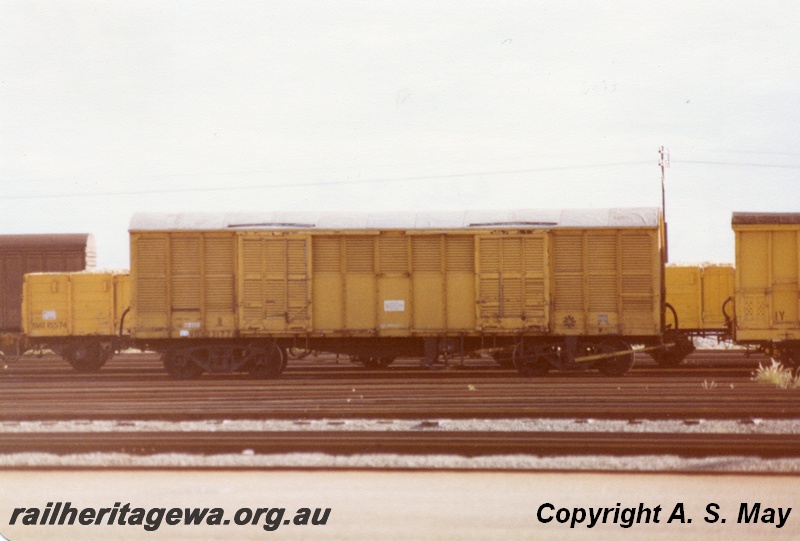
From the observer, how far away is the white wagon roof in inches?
853

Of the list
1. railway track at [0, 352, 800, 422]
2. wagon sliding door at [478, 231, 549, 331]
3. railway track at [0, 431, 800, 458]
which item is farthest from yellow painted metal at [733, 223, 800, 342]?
railway track at [0, 431, 800, 458]

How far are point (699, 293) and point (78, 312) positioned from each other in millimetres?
15459

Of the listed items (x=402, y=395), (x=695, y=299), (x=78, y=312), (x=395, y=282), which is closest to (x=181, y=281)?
(x=78, y=312)

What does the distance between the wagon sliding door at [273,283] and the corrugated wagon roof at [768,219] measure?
9382mm

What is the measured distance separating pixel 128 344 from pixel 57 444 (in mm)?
12360

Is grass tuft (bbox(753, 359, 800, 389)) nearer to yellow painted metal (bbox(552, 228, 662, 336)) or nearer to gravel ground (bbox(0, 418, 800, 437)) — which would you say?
yellow painted metal (bbox(552, 228, 662, 336))

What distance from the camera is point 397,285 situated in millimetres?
22062

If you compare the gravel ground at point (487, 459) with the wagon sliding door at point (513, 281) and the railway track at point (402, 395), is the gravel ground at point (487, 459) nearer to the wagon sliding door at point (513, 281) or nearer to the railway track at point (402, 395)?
the railway track at point (402, 395)

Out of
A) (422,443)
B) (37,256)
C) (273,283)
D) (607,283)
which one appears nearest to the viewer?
(422,443)

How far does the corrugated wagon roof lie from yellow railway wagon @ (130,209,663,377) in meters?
1.71

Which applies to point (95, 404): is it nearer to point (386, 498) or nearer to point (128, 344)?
point (128, 344)

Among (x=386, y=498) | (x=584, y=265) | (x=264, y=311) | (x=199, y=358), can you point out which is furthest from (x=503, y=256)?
(x=386, y=498)

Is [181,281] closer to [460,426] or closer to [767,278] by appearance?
[460,426]

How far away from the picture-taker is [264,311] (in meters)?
22.2
